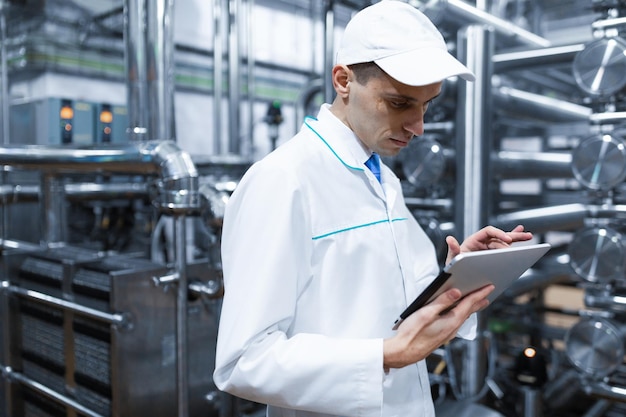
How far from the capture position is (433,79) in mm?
833

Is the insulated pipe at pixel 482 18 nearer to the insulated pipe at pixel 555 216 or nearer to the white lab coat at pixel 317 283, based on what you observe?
the insulated pipe at pixel 555 216

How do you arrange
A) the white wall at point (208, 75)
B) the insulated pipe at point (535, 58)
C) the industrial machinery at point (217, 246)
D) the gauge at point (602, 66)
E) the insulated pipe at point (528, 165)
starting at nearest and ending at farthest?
the gauge at point (602, 66) → the industrial machinery at point (217, 246) → the insulated pipe at point (535, 58) → the insulated pipe at point (528, 165) → the white wall at point (208, 75)

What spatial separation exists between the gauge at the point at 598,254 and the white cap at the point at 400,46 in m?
0.90

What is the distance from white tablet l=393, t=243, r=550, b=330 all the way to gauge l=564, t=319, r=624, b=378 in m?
0.80

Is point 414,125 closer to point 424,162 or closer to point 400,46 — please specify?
point 400,46

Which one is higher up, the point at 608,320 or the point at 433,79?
the point at 433,79

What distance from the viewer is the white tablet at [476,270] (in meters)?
0.75

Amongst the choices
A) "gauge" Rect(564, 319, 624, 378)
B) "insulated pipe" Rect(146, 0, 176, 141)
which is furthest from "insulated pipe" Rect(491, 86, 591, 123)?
"insulated pipe" Rect(146, 0, 176, 141)

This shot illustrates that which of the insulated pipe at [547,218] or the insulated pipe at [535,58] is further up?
the insulated pipe at [535,58]

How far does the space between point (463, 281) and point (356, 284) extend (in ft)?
0.69

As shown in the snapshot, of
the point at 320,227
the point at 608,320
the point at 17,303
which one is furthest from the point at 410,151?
the point at 17,303

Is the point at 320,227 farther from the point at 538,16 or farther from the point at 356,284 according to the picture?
the point at 538,16

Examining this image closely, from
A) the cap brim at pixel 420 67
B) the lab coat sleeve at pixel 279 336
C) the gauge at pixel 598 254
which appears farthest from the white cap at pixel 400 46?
the gauge at pixel 598 254

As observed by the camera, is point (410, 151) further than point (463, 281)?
Yes
